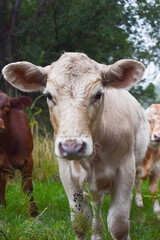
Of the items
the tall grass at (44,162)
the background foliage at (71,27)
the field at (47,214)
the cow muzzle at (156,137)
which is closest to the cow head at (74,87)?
the field at (47,214)

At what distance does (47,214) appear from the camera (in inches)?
201

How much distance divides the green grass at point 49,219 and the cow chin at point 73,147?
1.47 feet

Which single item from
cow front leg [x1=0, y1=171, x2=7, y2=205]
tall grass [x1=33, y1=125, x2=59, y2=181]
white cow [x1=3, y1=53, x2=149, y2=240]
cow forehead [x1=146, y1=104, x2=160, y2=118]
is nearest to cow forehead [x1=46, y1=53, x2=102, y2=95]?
white cow [x1=3, y1=53, x2=149, y2=240]

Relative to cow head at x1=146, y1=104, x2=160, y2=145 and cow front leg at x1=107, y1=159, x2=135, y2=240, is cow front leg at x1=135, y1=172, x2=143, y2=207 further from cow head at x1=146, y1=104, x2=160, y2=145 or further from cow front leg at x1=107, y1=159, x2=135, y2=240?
cow front leg at x1=107, y1=159, x2=135, y2=240

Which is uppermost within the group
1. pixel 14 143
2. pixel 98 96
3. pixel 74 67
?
pixel 74 67

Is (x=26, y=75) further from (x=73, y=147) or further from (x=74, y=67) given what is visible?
(x=73, y=147)

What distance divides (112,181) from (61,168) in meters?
0.51

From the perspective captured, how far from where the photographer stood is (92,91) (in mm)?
3025

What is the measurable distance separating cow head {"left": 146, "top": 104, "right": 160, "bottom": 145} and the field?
103 centimetres

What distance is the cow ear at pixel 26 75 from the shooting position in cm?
340

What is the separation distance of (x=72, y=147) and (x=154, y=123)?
3.34m

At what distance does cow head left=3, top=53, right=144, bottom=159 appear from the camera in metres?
2.67

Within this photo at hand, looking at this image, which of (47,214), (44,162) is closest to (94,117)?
(47,214)

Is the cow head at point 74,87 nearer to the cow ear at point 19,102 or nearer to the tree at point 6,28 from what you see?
the cow ear at point 19,102
